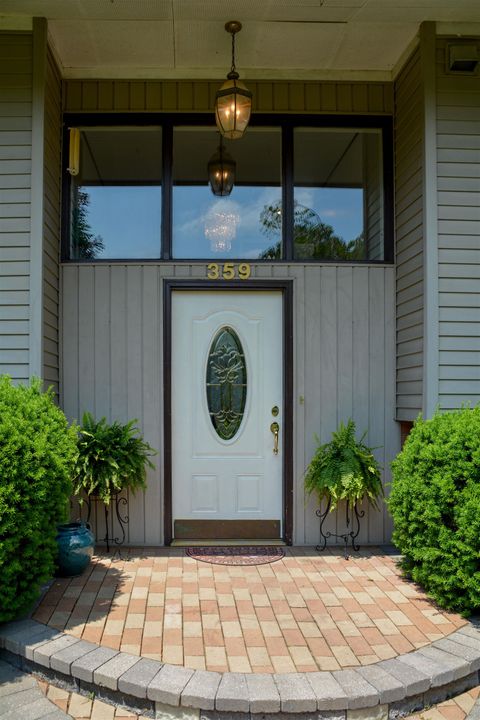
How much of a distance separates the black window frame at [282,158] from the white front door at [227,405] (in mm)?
399

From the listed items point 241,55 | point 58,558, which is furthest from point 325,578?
point 241,55

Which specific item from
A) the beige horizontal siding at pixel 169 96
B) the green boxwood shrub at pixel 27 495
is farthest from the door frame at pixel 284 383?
the beige horizontal siding at pixel 169 96

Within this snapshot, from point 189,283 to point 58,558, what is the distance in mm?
2072

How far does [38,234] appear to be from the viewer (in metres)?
3.63

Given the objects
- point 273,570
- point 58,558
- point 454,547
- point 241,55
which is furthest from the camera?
point 241,55

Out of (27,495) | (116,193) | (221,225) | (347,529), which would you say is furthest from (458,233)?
(27,495)

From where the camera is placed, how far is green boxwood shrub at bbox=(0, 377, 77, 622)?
8.43 ft

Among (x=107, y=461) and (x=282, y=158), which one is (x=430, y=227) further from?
(x=107, y=461)

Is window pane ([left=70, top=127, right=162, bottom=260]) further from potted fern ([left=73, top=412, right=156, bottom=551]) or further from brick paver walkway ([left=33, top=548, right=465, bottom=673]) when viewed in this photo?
brick paver walkway ([left=33, top=548, right=465, bottom=673])

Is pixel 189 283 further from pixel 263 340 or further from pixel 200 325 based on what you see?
pixel 263 340

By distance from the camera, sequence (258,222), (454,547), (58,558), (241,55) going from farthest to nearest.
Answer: (258,222), (241,55), (58,558), (454,547)

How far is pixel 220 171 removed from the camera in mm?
4293

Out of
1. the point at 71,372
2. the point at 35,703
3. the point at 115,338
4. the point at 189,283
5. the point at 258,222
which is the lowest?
the point at 35,703

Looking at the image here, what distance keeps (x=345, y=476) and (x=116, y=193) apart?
271 cm
